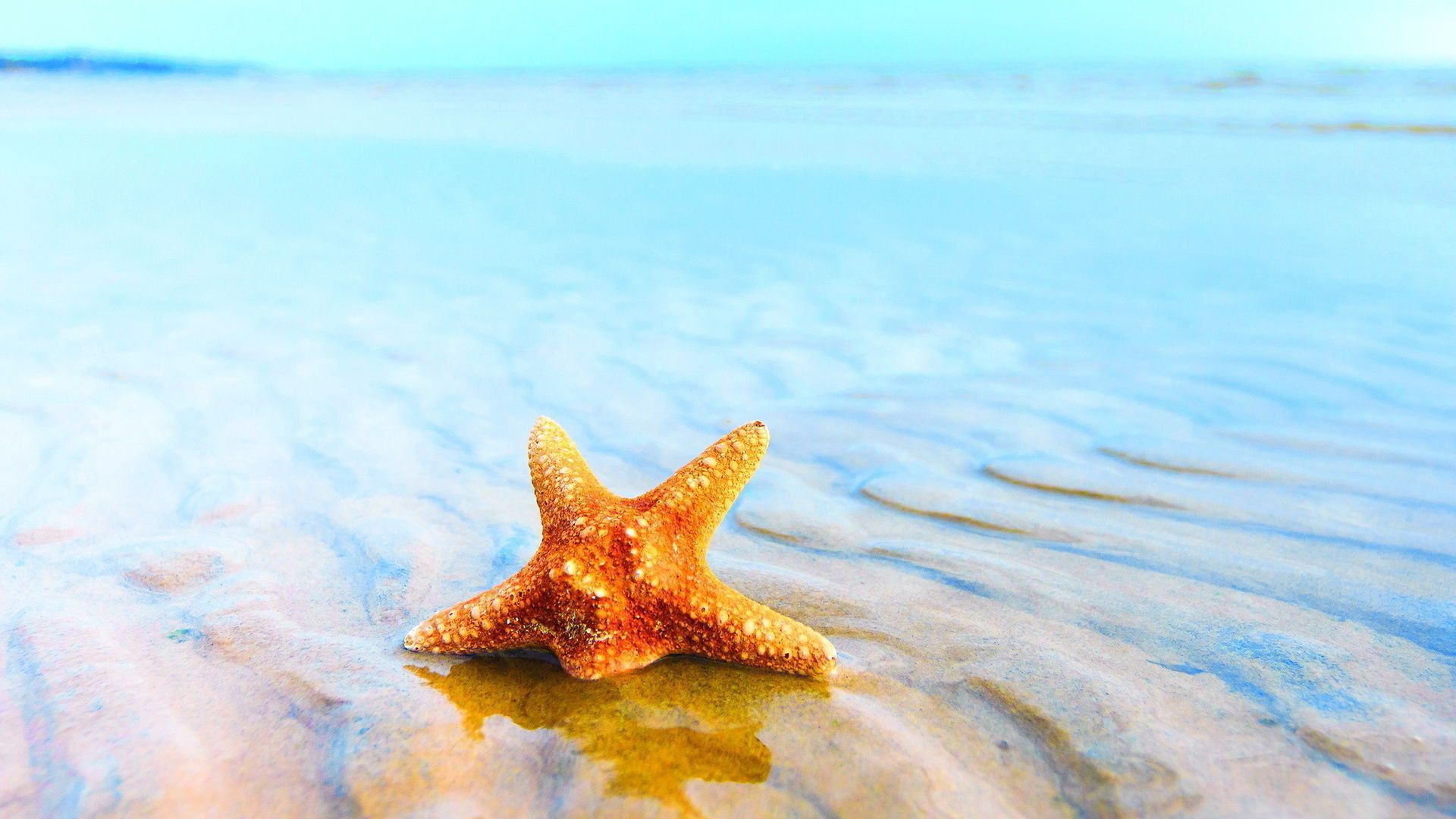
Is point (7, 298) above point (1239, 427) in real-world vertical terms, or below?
below

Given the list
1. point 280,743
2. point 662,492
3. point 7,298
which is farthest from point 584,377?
point 7,298

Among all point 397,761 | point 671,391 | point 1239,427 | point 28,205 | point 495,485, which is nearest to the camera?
point 397,761

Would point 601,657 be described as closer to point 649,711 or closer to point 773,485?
point 649,711

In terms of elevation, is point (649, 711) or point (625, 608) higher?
point (625, 608)

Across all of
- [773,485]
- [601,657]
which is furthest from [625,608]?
[773,485]

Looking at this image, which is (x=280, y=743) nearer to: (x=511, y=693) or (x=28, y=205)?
(x=511, y=693)

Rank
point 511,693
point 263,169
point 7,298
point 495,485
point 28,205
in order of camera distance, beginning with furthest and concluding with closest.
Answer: point 263,169, point 28,205, point 7,298, point 495,485, point 511,693

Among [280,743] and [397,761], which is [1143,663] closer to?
[397,761]

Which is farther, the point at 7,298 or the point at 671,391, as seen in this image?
the point at 7,298
